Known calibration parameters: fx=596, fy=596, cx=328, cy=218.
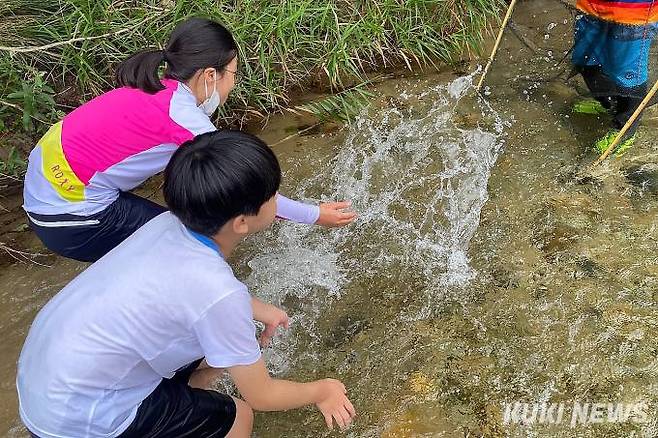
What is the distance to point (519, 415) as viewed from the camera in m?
2.28

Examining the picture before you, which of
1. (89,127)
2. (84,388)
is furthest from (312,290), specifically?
(84,388)

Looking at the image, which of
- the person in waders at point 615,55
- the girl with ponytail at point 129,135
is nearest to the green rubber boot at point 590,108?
the person in waders at point 615,55

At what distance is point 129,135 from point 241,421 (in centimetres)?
107

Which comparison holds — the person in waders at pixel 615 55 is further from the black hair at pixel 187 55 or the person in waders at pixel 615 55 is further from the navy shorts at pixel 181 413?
the navy shorts at pixel 181 413

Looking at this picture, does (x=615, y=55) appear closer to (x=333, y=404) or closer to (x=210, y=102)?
(x=210, y=102)

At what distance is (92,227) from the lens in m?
2.29

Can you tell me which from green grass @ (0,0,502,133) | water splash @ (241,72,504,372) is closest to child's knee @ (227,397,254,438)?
water splash @ (241,72,504,372)

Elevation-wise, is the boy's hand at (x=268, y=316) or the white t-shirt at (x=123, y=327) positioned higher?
the white t-shirt at (x=123, y=327)

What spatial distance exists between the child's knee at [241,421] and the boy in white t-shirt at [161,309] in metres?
0.36

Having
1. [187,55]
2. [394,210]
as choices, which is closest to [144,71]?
[187,55]

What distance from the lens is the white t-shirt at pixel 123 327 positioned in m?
1.46

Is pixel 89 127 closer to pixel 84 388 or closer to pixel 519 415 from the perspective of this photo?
pixel 84 388

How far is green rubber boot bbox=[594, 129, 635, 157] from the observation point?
338 cm

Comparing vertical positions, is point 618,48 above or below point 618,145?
above
